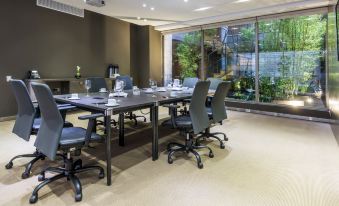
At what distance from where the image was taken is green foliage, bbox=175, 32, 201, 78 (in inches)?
315

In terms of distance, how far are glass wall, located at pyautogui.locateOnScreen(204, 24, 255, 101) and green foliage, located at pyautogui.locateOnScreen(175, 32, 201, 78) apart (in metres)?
0.36

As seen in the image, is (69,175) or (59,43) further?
(59,43)

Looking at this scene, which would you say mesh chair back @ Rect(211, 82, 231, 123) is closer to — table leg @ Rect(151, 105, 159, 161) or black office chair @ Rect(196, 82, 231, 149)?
black office chair @ Rect(196, 82, 231, 149)

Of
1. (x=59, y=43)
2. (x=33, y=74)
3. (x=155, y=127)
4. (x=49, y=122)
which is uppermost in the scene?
(x=59, y=43)

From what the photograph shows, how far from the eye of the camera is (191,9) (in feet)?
19.9

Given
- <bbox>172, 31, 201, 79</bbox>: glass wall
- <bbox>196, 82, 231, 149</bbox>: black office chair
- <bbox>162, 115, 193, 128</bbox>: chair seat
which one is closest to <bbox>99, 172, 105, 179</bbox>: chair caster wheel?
<bbox>162, 115, 193, 128</bbox>: chair seat

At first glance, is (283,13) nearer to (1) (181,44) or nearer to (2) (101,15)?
(1) (181,44)

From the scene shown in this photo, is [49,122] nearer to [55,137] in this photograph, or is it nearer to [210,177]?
[55,137]

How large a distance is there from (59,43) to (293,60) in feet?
19.8

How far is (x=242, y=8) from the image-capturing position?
19.3ft

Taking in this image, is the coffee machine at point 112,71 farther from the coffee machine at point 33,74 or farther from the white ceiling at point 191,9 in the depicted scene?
the coffee machine at point 33,74

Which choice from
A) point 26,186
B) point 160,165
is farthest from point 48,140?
point 160,165

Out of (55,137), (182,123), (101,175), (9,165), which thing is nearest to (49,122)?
(55,137)

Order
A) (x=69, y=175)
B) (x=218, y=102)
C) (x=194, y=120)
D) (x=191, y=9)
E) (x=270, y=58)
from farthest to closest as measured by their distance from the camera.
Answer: (x=270, y=58) < (x=191, y=9) < (x=218, y=102) < (x=194, y=120) < (x=69, y=175)
